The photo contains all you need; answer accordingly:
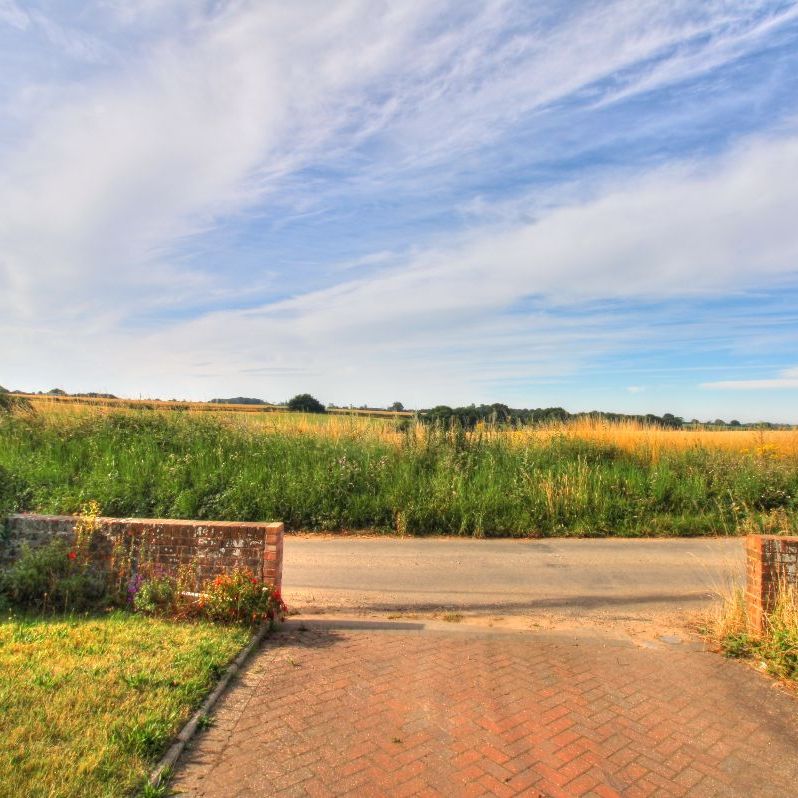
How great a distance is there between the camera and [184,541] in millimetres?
6258

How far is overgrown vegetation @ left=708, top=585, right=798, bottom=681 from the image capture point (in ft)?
17.4

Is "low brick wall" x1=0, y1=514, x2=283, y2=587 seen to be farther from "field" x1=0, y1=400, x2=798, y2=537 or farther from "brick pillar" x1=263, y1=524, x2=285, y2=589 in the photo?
"field" x1=0, y1=400, x2=798, y2=537

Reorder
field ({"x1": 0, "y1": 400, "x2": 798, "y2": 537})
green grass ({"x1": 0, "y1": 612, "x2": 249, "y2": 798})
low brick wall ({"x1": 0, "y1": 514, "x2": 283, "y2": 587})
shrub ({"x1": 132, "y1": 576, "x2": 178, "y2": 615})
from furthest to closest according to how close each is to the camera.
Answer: field ({"x1": 0, "y1": 400, "x2": 798, "y2": 537})
low brick wall ({"x1": 0, "y1": 514, "x2": 283, "y2": 587})
shrub ({"x1": 132, "y1": 576, "x2": 178, "y2": 615})
green grass ({"x1": 0, "y1": 612, "x2": 249, "y2": 798})

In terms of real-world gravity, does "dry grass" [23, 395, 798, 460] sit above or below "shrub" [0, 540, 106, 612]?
above

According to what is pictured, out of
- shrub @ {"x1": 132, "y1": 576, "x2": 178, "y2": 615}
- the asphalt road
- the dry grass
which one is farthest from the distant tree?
shrub @ {"x1": 132, "y1": 576, "x2": 178, "y2": 615}

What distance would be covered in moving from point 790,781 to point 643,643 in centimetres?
243

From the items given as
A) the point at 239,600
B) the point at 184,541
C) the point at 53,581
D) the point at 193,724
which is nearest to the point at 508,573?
the point at 239,600

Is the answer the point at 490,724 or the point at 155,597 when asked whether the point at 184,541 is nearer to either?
the point at 155,597

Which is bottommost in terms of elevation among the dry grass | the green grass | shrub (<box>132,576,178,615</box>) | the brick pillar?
the green grass

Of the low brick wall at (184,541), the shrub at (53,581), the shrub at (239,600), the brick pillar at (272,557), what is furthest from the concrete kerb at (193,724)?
the shrub at (53,581)

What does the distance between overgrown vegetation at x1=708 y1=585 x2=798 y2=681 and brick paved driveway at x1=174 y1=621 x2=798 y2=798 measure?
23cm

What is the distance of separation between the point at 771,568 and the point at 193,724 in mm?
4902

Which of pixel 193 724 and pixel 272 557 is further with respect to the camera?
pixel 272 557

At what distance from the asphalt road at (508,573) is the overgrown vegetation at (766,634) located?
1239 mm
